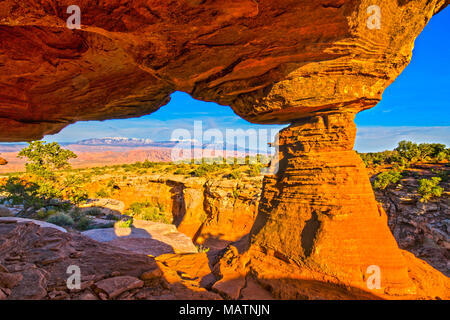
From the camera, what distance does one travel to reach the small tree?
52.3 feet

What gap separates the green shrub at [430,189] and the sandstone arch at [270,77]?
32.6 ft

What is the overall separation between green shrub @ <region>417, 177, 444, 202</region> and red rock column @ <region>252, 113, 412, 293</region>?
32.3 feet

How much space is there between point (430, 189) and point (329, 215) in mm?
A: 11463

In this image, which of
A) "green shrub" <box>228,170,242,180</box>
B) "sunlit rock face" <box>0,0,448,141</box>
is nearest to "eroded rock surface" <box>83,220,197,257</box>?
"sunlit rock face" <box>0,0,448,141</box>

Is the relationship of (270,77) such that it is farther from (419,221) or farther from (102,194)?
(102,194)

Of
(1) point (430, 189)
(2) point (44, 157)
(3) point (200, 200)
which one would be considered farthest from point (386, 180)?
(2) point (44, 157)

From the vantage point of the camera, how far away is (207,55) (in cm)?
383

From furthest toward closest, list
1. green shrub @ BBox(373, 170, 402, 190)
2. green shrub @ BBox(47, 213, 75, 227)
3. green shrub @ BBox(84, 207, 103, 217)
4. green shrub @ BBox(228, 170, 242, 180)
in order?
green shrub @ BBox(228, 170, 242, 180)
green shrub @ BBox(84, 207, 103, 217)
green shrub @ BBox(373, 170, 402, 190)
green shrub @ BBox(47, 213, 75, 227)

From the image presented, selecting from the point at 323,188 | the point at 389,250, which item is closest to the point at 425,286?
the point at 389,250

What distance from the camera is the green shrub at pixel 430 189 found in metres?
11.8

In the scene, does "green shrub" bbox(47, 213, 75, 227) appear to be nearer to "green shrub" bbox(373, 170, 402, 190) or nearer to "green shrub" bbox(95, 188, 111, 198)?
"green shrub" bbox(95, 188, 111, 198)

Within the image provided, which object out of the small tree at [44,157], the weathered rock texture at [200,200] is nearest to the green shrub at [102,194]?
the weathered rock texture at [200,200]
